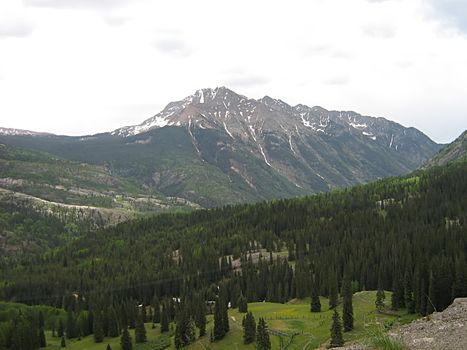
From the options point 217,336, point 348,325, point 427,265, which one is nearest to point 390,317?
point 348,325

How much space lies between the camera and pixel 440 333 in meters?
59.1

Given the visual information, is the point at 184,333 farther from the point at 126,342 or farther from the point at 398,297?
the point at 398,297

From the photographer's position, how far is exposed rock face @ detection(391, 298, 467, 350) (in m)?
52.1

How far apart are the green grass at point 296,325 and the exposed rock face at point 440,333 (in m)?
19.4

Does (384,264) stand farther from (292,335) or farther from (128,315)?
(128,315)

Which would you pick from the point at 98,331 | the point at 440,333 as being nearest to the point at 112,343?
Result: the point at 98,331

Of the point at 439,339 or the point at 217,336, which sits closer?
the point at 439,339

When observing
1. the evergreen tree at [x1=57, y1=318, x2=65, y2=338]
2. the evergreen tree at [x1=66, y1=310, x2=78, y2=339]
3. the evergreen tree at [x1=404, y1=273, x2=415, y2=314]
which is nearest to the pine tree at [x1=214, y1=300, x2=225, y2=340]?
the evergreen tree at [x1=404, y1=273, x2=415, y2=314]

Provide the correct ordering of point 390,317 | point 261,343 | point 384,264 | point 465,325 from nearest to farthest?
point 465,325 < point 261,343 < point 390,317 < point 384,264

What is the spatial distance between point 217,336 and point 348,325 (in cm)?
3256

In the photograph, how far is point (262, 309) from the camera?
154 metres

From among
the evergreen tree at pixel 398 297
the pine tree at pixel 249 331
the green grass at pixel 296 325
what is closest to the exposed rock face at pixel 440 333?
the green grass at pixel 296 325

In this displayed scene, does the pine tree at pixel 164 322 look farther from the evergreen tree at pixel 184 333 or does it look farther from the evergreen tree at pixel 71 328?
the evergreen tree at pixel 71 328

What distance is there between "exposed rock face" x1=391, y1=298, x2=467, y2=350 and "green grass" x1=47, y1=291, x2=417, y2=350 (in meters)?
19.4
